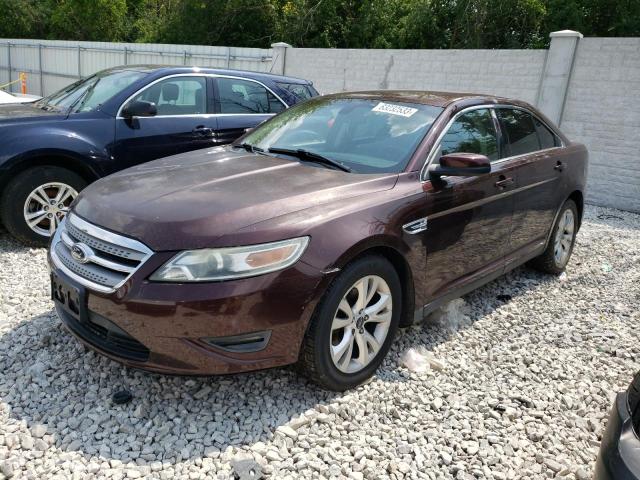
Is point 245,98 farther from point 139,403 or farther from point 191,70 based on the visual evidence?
point 139,403

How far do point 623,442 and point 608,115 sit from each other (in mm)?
7664

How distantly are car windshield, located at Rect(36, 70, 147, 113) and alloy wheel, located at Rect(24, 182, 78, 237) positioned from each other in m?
0.82

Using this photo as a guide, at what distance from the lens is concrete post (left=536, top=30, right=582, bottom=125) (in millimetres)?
8523

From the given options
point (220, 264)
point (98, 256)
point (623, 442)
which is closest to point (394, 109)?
point (220, 264)

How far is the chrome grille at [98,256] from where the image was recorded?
2.65m

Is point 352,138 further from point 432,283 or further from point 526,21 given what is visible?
point 526,21

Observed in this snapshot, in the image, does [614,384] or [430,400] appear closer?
[430,400]

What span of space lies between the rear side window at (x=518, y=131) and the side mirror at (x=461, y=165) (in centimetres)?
107

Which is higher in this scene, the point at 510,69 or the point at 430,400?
the point at 510,69

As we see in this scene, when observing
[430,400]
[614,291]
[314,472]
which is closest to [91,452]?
[314,472]

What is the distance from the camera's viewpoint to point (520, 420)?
301 centimetres

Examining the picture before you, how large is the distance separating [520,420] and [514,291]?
76.9 inches

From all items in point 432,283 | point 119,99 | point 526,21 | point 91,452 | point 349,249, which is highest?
point 526,21

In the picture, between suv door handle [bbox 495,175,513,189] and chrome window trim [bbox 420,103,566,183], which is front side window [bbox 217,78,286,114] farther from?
suv door handle [bbox 495,175,513,189]
